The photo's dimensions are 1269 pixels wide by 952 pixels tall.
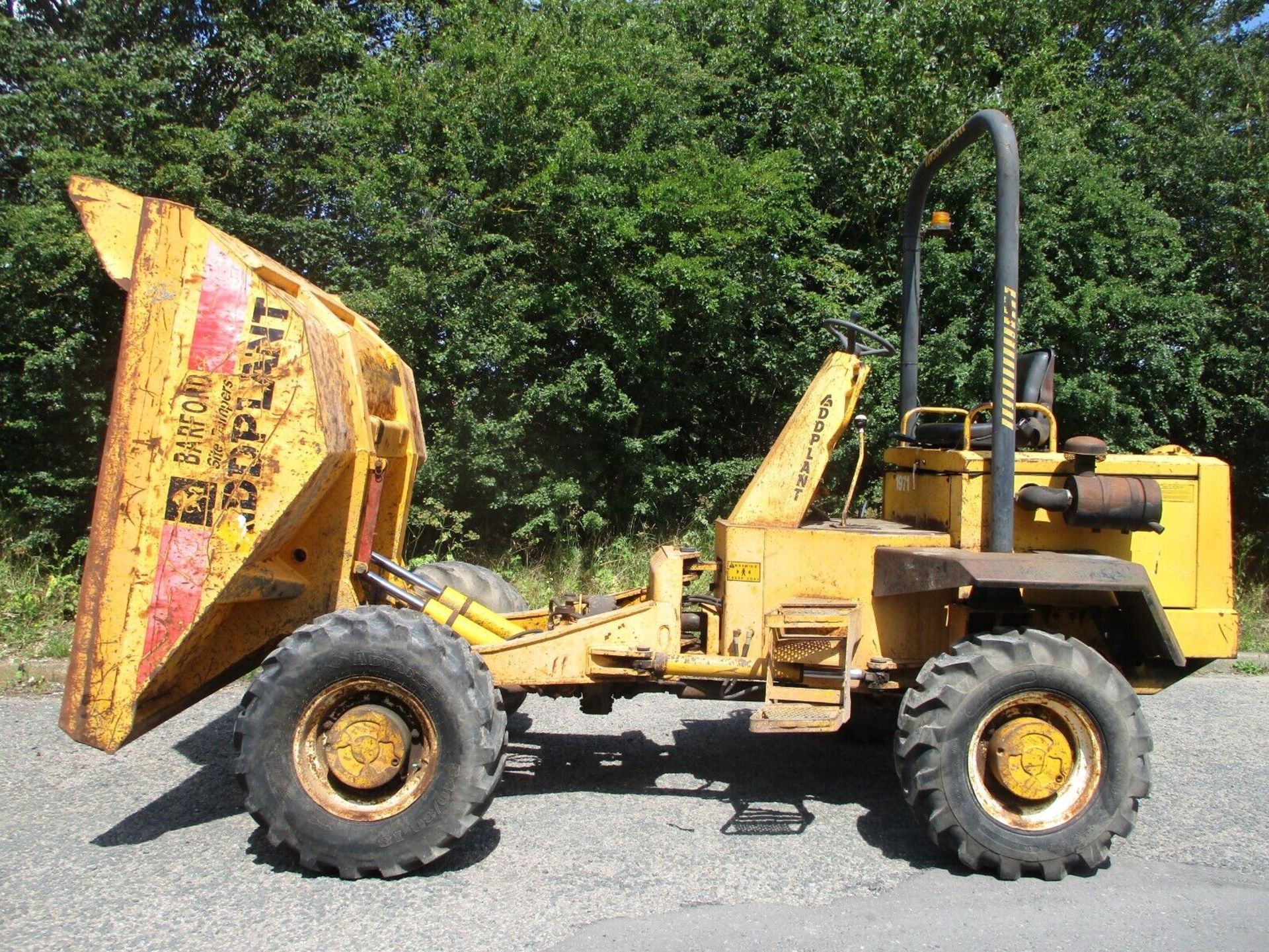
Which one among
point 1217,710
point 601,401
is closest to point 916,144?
point 601,401

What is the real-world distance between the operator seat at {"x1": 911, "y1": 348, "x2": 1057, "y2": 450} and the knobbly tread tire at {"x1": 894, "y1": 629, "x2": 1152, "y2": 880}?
45.1 inches

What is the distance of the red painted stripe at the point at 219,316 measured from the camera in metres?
4.10

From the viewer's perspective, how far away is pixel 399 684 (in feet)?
13.7

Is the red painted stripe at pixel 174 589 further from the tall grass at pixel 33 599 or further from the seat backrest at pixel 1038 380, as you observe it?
the seat backrest at pixel 1038 380

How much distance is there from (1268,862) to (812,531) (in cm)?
244

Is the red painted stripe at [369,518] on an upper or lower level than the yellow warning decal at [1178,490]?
lower

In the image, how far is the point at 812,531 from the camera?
189 inches

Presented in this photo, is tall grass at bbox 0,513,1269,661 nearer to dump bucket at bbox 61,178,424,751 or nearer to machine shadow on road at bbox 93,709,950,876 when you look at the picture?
machine shadow on road at bbox 93,709,950,876

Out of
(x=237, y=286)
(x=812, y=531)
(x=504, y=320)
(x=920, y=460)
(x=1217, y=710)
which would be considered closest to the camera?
(x=237, y=286)

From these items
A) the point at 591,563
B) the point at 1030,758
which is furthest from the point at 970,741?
the point at 591,563

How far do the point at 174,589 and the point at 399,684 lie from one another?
99cm

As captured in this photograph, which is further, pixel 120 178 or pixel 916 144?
pixel 916 144

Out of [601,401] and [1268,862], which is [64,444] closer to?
[601,401]

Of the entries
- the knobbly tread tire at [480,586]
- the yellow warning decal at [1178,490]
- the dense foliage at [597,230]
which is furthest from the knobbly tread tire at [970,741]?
the dense foliage at [597,230]
